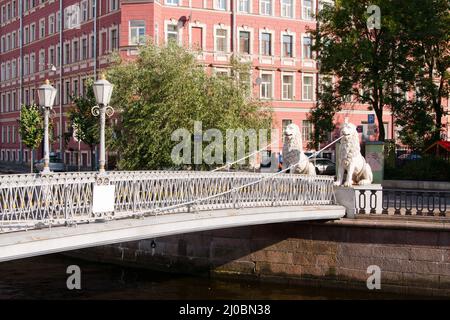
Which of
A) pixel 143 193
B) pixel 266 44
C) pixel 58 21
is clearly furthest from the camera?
pixel 58 21

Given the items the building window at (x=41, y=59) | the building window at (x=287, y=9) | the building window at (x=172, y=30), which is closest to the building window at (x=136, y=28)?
the building window at (x=172, y=30)

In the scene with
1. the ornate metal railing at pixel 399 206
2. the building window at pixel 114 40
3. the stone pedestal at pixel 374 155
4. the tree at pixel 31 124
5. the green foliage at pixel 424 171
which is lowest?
the ornate metal railing at pixel 399 206

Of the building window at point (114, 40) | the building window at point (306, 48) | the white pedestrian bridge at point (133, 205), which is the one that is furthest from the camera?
the building window at point (306, 48)

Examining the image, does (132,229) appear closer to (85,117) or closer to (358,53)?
(358,53)

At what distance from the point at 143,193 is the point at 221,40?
109ft

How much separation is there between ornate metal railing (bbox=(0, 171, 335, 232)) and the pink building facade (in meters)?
21.9

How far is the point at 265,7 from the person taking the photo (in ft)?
158

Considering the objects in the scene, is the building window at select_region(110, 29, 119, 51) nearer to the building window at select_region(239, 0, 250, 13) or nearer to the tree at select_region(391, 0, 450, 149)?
the building window at select_region(239, 0, 250, 13)

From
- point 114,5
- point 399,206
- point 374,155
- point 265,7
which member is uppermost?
point 265,7

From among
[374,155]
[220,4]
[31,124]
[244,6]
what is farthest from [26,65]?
[374,155]

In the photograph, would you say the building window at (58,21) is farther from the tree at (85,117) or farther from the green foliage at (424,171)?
the green foliage at (424,171)

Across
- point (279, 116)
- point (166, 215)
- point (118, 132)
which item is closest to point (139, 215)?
point (166, 215)

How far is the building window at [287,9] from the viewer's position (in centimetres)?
4872

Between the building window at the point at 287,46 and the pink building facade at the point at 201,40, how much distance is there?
0.04 meters
